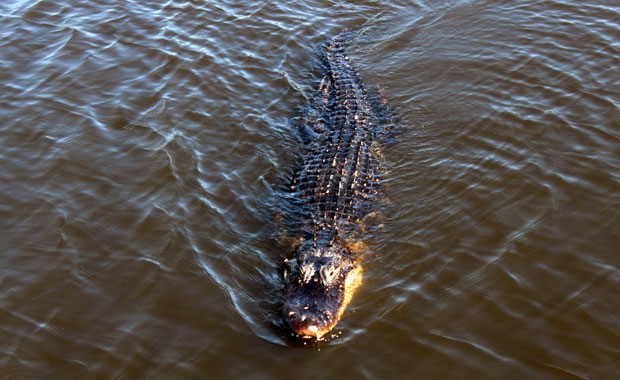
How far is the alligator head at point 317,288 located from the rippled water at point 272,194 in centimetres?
17

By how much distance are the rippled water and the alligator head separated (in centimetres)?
17

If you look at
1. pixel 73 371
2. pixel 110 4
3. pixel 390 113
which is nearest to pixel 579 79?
pixel 390 113

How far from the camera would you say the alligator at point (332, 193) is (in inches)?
205

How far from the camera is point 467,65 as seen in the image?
29.0ft

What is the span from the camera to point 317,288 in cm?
531

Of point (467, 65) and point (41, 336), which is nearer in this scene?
point (41, 336)

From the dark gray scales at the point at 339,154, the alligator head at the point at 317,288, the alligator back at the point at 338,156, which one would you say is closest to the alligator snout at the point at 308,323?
the alligator head at the point at 317,288

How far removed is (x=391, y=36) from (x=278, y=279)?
626cm

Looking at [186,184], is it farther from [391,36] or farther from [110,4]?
→ [110,4]

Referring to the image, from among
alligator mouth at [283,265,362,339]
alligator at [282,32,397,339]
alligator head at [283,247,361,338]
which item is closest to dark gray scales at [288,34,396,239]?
alligator at [282,32,397,339]

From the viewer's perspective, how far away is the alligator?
205 inches

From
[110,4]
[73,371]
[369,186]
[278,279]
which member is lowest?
[73,371]

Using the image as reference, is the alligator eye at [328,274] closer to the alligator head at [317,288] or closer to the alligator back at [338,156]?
the alligator head at [317,288]

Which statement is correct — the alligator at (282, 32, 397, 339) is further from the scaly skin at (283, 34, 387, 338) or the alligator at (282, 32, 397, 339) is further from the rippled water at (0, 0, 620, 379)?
the rippled water at (0, 0, 620, 379)
